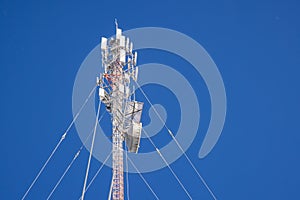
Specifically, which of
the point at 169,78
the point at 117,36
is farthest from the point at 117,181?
the point at 169,78

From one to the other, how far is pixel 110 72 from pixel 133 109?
7.79 ft

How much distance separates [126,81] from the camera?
23609mm

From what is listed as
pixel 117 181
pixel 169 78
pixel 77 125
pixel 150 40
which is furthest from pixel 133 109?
pixel 150 40

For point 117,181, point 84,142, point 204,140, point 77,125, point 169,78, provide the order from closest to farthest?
point 117,181, point 84,142, point 77,125, point 169,78, point 204,140

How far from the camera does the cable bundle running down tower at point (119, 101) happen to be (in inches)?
886

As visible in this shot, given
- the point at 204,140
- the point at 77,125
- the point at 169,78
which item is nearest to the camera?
the point at 77,125

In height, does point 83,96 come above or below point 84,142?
above

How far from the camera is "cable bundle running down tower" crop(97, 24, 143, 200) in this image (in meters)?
22.5

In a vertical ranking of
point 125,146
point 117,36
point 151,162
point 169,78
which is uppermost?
point 169,78

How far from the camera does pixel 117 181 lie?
22.5 metres

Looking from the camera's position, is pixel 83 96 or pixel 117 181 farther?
pixel 83 96

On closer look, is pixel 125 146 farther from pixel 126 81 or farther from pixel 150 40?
pixel 150 40

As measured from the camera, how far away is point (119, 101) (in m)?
23.0

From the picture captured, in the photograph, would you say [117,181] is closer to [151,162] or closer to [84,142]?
[84,142]
